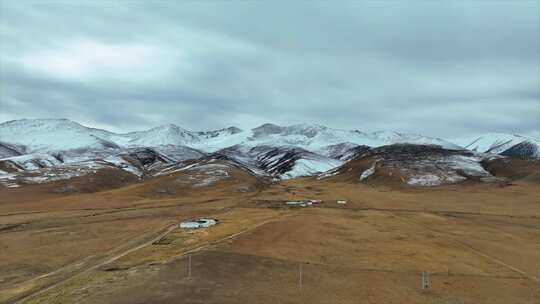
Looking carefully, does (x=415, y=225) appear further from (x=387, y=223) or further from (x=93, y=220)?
(x=93, y=220)

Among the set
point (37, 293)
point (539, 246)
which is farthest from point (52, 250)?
point (539, 246)

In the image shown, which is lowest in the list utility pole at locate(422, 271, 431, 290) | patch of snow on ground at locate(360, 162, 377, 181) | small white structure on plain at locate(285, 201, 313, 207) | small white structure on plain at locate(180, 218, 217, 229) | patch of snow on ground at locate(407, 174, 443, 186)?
utility pole at locate(422, 271, 431, 290)

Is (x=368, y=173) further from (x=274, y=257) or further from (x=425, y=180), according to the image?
(x=274, y=257)

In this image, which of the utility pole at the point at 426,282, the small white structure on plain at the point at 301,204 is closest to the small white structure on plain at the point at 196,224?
the small white structure on plain at the point at 301,204

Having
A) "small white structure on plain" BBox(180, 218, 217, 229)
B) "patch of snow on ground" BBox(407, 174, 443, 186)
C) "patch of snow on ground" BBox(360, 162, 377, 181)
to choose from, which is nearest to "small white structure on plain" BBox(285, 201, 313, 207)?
"small white structure on plain" BBox(180, 218, 217, 229)

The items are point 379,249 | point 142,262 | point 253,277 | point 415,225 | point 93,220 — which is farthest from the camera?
point 93,220

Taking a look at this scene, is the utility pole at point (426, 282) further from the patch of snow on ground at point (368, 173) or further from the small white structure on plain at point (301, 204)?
the patch of snow on ground at point (368, 173)

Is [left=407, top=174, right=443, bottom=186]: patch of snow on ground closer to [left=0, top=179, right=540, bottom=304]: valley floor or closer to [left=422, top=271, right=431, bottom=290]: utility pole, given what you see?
[left=0, top=179, right=540, bottom=304]: valley floor

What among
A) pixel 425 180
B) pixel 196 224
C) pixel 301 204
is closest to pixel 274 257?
pixel 196 224
